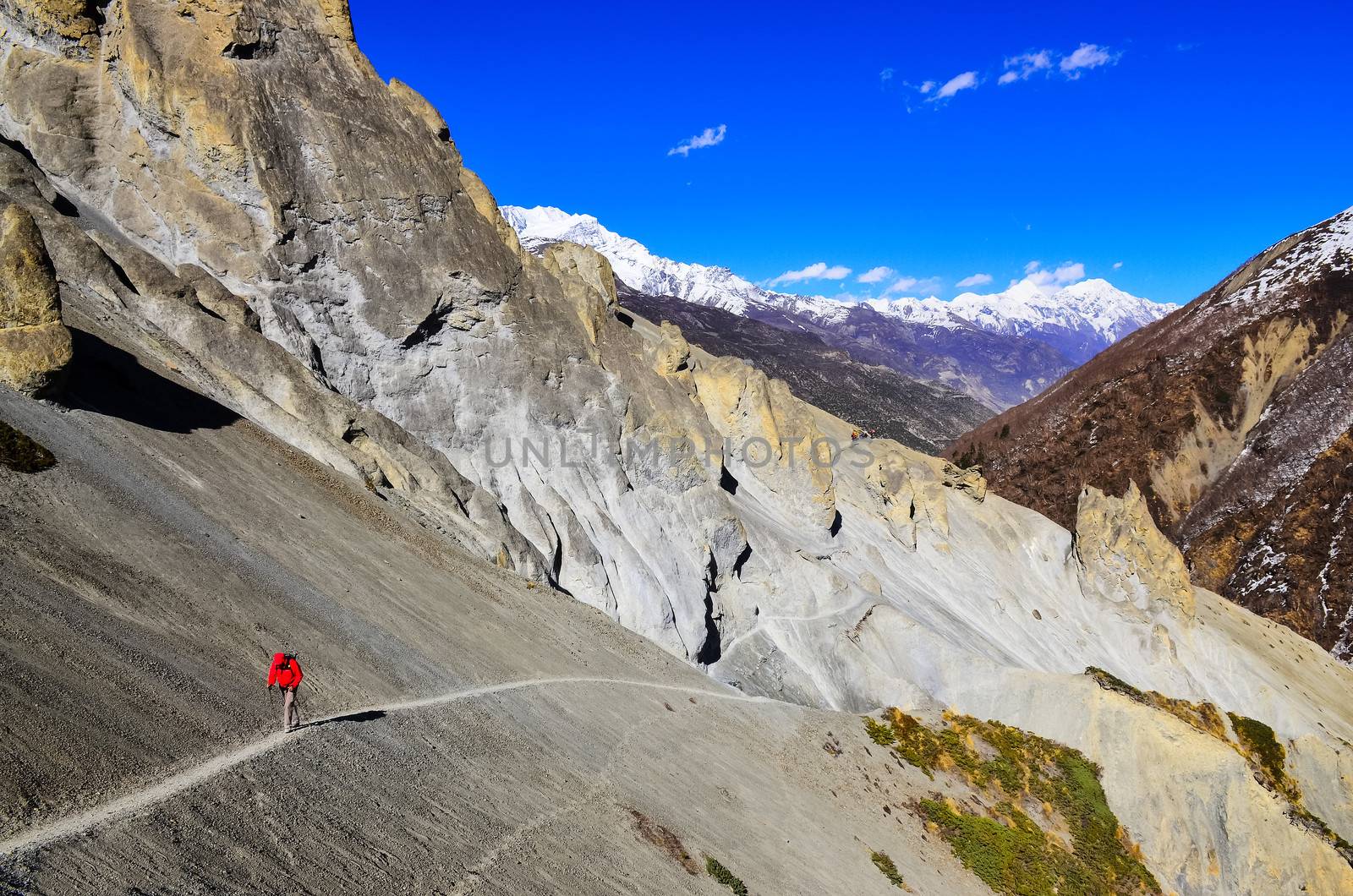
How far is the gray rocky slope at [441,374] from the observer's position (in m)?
32.0

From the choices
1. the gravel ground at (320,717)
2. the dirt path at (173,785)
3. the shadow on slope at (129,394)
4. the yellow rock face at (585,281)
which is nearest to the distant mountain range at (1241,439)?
the yellow rock face at (585,281)

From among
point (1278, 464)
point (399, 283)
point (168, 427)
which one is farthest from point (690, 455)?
point (1278, 464)

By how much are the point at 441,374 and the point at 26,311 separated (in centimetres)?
2019

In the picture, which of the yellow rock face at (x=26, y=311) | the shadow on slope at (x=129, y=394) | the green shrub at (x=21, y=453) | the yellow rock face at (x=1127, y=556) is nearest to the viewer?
the green shrub at (x=21, y=453)

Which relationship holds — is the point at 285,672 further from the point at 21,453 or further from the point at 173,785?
the point at 21,453

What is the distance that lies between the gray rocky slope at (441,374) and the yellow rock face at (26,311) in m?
5.89

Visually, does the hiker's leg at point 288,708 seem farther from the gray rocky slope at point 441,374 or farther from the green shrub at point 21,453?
the gray rocky slope at point 441,374

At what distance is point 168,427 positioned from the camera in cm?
2453

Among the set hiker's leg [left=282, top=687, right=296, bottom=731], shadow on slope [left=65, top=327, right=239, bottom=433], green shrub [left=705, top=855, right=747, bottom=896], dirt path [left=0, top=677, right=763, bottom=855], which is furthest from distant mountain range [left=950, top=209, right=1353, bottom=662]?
shadow on slope [left=65, top=327, right=239, bottom=433]

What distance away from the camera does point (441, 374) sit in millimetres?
40125

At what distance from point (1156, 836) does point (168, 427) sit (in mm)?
44356

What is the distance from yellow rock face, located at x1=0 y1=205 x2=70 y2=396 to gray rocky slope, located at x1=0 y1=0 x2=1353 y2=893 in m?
5.89

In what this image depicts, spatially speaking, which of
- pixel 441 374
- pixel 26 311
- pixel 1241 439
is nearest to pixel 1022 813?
pixel 441 374

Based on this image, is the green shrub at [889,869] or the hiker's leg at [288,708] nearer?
the hiker's leg at [288,708]
